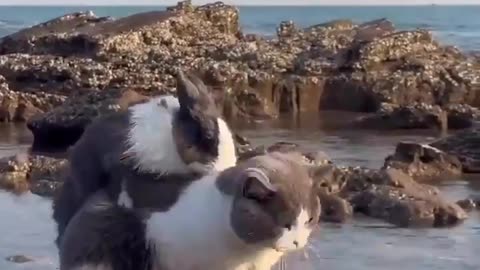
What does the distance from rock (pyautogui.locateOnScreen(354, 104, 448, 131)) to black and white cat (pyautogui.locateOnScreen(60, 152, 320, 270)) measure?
593 inches

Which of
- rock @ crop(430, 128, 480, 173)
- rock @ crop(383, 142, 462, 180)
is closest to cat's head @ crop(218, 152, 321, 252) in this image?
rock @ crop(383, 142, 462, 180)

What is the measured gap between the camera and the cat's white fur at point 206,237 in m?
4.01

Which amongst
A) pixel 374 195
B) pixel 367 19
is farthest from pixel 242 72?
pixel 367 19

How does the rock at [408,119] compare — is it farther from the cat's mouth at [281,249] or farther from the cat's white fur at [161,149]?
the cat's mouth at [281,249]

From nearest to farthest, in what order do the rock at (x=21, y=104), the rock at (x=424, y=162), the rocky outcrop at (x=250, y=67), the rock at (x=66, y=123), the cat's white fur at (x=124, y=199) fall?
the cat's white fur at (x=124, y=199), the rock at (x=424, y=162), the rock at (x=66, y=123), the rock at (x=21, y=104), the rocky outcrop at (x=250, y=67)

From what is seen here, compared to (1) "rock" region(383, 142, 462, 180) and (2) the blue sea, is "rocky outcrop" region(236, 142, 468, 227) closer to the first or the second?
(1) "rock" region(383, 142, 462, 180)

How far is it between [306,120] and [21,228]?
11072mm

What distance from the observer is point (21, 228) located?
397 inches

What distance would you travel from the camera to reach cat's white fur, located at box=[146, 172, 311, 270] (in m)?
4.01

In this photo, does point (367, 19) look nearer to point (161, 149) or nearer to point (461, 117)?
point (461, 117)

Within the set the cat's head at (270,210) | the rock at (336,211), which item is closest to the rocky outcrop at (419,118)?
the rock at (336,211)

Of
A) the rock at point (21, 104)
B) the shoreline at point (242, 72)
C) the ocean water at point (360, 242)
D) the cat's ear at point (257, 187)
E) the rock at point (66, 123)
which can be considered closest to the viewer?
the cat's ear at point (257, 187)

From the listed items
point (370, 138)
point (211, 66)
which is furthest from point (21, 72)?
point (370, 138)

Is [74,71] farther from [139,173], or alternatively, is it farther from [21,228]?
[139,173]
